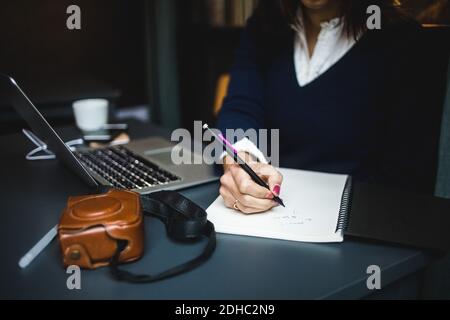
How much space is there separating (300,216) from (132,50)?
1.95m

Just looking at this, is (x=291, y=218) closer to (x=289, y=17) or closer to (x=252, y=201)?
(x=252, y=201)

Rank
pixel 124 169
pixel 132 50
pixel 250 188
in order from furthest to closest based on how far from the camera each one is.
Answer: pixel 132 50
pixel 124 169
pixel 250 188

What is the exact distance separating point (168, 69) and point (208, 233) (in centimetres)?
186

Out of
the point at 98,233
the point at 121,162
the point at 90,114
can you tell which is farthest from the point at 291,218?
the point at 90,114

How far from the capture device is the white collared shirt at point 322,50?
1.16 m

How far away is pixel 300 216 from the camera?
73cm

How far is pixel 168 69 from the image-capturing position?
240 cm

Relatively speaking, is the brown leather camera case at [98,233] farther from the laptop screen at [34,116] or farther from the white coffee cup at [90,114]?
the white coffee cup at [90,114]

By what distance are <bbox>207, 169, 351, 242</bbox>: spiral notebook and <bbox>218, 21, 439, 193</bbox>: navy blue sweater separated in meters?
0.31

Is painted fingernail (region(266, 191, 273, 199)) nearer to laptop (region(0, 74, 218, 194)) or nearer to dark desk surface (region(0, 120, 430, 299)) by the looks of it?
dark desk surface (region(0, 120, 430, 299))

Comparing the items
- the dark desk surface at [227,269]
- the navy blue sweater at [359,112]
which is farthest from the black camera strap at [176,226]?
the navy blue sweater at [359,112]
